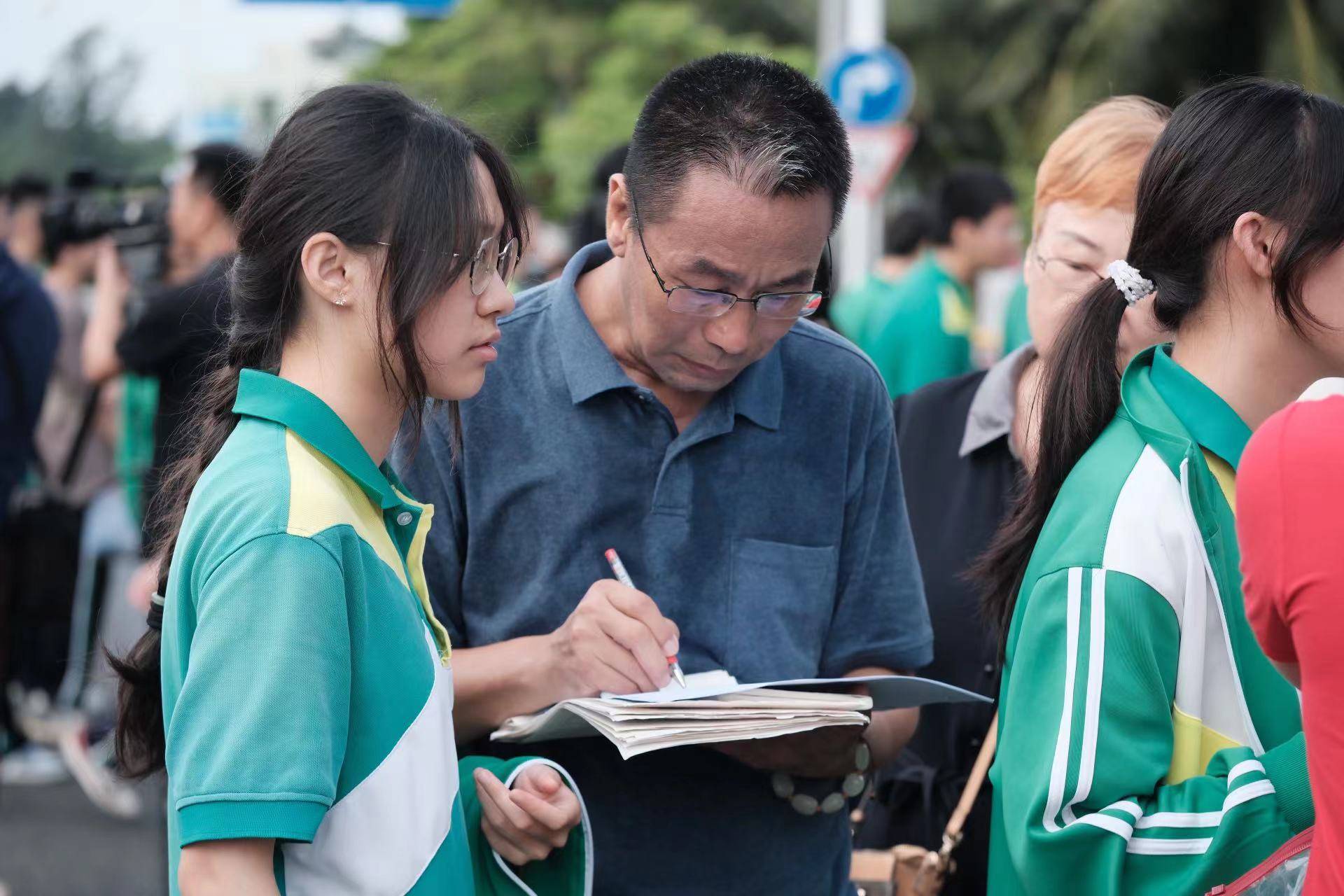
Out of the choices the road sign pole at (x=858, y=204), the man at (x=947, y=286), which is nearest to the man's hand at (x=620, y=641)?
the man at (x=947, y=286)

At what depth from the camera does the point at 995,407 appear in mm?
2846

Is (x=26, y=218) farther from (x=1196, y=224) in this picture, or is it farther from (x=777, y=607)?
(x=1196, y=224)

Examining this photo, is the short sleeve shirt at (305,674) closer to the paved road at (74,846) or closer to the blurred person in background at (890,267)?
the paved road at (74,846)

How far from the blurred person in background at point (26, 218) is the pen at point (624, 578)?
6.63 meters

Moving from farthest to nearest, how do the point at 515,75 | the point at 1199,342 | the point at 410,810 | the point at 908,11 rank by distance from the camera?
the point at 515,75 → the point at 908,11 → the point at 1199,342 → the point at 410,810

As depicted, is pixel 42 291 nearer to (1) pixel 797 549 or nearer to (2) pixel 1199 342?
(1) pixel 797 549

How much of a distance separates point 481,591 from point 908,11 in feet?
86.7

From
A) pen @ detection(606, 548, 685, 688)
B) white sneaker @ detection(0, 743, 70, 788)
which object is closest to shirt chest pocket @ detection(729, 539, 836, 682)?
pen @ detection(606, 548, 685, 688)

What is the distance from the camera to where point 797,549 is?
2.22 m

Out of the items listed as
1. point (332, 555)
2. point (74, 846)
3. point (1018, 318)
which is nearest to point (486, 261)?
point (332, 555)

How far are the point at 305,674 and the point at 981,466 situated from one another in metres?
1.67

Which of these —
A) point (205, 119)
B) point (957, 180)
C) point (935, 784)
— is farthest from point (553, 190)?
point (935, 784)

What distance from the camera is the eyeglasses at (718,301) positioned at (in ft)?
6.88

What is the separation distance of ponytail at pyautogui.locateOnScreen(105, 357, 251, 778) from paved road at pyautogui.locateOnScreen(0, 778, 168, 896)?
3376 millimetres
